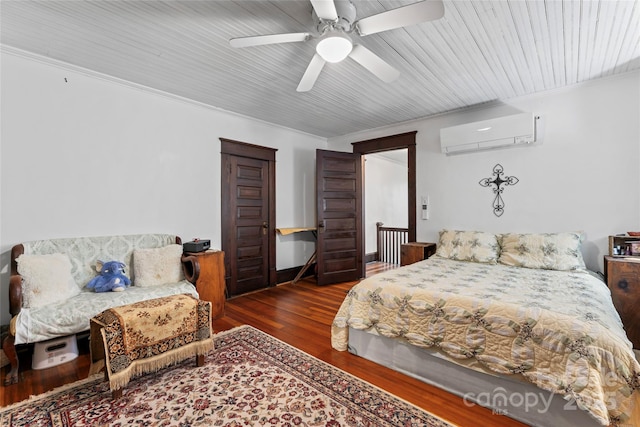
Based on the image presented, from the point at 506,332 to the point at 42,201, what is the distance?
3.86 metres

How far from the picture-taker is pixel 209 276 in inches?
125

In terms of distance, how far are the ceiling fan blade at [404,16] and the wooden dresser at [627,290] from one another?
2741mm

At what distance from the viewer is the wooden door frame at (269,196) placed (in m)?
3.93

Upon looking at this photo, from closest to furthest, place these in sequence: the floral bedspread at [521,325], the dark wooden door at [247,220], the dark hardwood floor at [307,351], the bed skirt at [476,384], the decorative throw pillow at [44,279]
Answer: the floral bedspread at [521,325] < the bed skirt at [476,384] < the dark hardwood floor at [307,351] < the decorative throw pillow at [44,279] < the dark wooden door at [247,220]

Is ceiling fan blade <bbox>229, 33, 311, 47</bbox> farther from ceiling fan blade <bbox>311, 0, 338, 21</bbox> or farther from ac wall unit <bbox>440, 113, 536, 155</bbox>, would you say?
ac wall unit <bbox>440, 113, 536, 155</bbox>

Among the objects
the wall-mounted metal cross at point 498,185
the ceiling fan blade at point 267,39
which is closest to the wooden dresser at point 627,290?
the wall-mounted metal cross at point 498,185

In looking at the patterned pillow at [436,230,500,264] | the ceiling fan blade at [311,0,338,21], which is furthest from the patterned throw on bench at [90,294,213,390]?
the patterned pillow at [436,230,500,264]

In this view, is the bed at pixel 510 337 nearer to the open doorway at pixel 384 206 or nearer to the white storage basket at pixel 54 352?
the white storage basket at pixel 54 352

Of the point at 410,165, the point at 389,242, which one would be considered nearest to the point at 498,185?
the point at 410,165

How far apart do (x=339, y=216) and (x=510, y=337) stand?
3336 mm

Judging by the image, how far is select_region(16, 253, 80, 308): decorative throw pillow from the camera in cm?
216

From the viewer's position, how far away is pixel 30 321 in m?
2.01

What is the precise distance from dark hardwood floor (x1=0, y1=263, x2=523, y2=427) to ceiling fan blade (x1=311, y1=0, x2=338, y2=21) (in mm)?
2471

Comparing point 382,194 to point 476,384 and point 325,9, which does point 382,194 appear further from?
point 325,9
